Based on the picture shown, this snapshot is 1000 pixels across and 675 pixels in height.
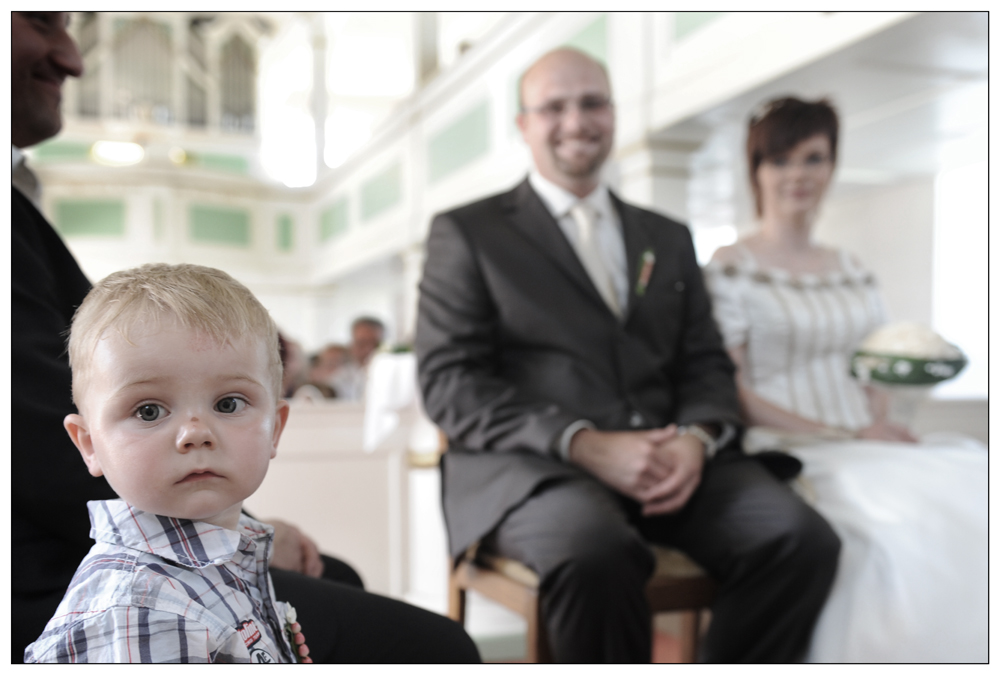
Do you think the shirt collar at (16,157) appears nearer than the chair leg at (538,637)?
Yes

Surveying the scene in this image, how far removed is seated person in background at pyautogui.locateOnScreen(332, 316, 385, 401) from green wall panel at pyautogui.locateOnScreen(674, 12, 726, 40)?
2.99 m

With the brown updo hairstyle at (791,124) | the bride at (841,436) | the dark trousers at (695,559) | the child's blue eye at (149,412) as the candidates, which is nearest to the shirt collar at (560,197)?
the bride at (841,436)

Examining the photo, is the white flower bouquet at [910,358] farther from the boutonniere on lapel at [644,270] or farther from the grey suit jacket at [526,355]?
the boutonniere on lapel at [644,270]

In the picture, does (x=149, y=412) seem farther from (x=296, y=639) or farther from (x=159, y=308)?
(x=296, y=639)

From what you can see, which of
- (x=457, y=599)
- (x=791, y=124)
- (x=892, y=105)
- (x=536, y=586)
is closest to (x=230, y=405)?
(x=536, y=586)

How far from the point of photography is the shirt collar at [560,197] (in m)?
1.77

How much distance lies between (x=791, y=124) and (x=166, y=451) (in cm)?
185

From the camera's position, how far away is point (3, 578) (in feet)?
1.95

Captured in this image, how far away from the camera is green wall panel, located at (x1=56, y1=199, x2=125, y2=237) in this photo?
10.6 m

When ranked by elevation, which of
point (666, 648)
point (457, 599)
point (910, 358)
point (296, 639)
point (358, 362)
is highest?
point (910, 358)

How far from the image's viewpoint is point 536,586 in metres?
1.42

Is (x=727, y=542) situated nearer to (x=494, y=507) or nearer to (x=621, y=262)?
(x=494, y=507)

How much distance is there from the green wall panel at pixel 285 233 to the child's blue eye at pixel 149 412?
1157 cm

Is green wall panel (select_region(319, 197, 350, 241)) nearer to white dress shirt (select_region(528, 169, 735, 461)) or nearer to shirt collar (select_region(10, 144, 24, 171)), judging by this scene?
white dress shirt (select_region(528, 169, 735, 461))
